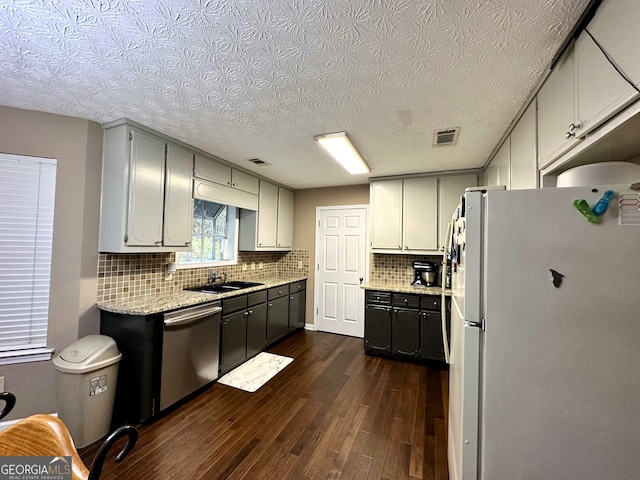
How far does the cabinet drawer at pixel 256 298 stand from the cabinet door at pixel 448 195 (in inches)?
93.8

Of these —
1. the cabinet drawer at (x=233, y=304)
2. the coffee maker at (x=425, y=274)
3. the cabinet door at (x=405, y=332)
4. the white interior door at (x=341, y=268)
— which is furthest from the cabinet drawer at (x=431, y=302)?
the cabinet drawer at (x=233, y=304)

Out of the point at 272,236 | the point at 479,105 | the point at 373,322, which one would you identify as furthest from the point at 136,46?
the point at 373,322

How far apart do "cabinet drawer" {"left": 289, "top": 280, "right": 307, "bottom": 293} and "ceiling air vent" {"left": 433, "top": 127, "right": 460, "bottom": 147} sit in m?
2.78

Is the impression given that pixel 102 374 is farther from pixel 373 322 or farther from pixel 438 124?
pixel 438 124

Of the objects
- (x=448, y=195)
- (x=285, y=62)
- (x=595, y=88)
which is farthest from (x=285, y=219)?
(x=595, y=88)

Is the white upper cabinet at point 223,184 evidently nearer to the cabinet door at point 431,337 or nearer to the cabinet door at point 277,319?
the cabinet door at point 277,319

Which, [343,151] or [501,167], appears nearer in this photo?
[501,167]

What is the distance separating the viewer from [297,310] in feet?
14.2

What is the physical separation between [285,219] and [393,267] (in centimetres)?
195

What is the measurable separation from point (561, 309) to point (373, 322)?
2.72 m

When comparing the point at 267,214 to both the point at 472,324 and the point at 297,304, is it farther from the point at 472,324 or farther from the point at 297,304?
the point at 472,324

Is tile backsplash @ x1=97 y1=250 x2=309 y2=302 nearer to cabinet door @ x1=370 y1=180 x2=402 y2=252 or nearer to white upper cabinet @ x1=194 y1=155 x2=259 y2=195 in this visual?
white upper cabinet @ x1=194 y1=155 x2=259 y2=195

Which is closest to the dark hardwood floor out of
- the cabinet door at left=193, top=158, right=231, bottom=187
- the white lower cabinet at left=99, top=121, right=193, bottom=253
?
the white lower cabinet at left=99, top=121, right=193, bottom=253

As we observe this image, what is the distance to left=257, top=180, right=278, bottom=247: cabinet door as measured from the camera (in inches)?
154
